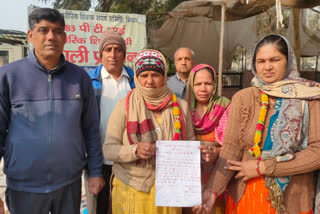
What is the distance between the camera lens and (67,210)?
1980 millimetres

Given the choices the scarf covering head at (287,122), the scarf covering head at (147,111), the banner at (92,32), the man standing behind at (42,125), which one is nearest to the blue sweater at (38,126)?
the man standing behind at (42,125)

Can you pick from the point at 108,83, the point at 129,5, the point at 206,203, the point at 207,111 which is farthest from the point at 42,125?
the point at 129,5

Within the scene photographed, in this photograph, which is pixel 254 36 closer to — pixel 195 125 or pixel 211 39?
pixel 211 39

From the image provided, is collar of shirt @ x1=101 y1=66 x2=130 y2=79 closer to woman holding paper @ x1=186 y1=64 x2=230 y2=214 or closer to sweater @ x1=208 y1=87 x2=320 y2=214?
woman holding paper @ x1=186 y1=64 x2=230 y2=214

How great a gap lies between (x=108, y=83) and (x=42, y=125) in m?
1.06

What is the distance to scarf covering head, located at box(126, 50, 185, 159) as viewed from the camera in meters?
1.92

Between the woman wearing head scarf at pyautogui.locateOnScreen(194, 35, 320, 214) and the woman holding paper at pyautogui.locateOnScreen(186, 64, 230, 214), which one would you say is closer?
the woman wearing head scarf at pyautogui.locateOnScreen(194, 35, 320, 214)

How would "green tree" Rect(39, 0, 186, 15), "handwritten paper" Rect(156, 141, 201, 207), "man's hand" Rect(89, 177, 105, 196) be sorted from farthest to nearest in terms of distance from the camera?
"green tree" Rect(39, 0, 186, 15), "man's hand" Rect(89, 177, 105, 196), "handwritten paper" Rect(156, 141, 201, 207)

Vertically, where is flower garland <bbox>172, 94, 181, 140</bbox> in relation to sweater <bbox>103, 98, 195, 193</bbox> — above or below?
above

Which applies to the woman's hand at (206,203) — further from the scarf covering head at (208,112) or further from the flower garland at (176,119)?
the scarf covering head at (208,112)

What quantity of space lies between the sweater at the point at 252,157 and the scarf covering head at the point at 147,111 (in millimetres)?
372

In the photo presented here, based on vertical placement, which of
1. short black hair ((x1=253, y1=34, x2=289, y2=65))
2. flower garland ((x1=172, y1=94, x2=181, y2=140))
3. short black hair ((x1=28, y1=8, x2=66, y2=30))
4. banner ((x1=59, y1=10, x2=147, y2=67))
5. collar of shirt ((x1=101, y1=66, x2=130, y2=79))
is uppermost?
banner ((x1=59, y1=10, x2=147, y2=67))

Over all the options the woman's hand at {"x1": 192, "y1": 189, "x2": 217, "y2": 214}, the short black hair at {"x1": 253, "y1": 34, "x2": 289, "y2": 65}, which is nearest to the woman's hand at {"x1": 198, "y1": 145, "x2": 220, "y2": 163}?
the woman's hand at {"x1": 192, "y1": 189, "x2": 217, "y2": 214}

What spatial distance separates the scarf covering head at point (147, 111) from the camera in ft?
6.31
